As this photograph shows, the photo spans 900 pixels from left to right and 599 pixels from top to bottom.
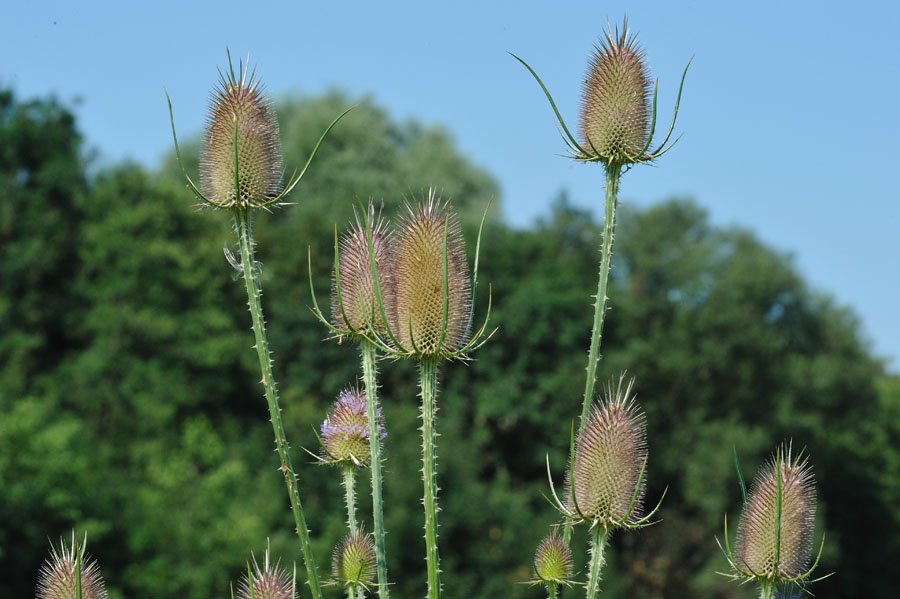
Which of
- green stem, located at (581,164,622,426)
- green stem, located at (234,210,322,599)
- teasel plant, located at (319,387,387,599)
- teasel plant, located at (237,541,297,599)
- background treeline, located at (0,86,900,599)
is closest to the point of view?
teasel plant, located at (237,541,297,599)

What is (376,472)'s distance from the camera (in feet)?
10.4

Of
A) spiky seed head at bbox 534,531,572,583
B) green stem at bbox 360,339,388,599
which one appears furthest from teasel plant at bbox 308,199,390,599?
spiky seed head at bbox 534,531,572,583

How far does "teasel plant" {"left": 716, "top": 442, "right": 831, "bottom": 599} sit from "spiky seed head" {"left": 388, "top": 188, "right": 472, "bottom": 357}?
0.95 metres

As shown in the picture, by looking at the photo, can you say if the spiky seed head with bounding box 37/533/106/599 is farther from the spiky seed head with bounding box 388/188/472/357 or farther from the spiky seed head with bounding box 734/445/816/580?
the spiky seed head with bounding box 734/445/816/580

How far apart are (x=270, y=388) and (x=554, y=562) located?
1030mm

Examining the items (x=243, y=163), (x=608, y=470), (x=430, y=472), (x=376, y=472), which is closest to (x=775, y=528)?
(x=608, y=470)

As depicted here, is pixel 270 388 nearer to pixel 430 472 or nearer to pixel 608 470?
pixel 430 472

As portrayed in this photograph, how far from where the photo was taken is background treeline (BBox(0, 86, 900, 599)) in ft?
90.5

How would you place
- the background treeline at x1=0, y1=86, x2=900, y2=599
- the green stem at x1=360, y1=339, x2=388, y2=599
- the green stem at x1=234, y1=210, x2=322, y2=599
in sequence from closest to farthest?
the green stem at x1=234, y1=210, x2=322, y2=599
the green stem at x1=360, y1=339, x2=388, y2=599
the background treeline at x1=0, y1=86, x2=900, y2=599

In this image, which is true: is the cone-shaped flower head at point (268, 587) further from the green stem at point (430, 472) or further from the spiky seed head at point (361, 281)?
the spiky seed head at point (361, 281)

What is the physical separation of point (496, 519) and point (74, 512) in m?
12.2

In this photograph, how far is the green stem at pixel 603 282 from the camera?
3.43 metres

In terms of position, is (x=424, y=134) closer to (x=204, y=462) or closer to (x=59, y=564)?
(x=204, y=462)

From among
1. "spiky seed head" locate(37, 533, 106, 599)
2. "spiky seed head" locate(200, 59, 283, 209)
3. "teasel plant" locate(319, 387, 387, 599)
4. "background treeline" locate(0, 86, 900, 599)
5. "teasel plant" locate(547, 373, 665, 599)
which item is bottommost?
"spiky seed head" locate(37, 533, 106, 599)
